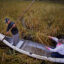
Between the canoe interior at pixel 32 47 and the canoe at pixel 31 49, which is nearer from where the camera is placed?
the canoe at pixel 31 49

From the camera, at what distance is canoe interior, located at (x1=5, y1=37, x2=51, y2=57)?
2.39 meters

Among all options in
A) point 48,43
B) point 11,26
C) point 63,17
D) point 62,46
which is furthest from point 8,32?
point 63,17

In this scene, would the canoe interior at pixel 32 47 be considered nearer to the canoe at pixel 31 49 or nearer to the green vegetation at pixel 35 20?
the canoe at pixel 31 49

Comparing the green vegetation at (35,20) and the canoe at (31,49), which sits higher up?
the green vegetation at (35,20)

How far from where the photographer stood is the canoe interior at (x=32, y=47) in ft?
7.84

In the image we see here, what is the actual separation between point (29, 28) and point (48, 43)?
527 millimetres

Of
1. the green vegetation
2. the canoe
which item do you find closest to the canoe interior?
the canoe

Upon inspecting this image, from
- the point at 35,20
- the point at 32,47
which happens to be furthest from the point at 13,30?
the point at 35,20

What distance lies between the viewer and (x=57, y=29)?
2955 mm

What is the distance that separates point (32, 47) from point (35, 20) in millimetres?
772

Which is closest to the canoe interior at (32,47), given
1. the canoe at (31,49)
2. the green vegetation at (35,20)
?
the canoe at (31,49)

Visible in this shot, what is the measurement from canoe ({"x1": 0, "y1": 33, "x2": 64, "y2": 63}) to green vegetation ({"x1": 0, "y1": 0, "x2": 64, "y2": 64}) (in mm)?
90

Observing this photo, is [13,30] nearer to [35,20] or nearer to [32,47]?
[32,47]

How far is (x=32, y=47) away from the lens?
8.12 feet
